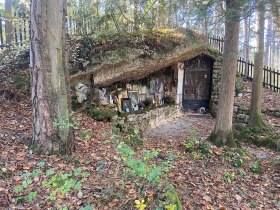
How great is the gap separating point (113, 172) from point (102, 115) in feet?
8.95

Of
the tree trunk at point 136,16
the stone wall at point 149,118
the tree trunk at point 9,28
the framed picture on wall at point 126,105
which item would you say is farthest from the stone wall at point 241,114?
the tree trunk at point 9,28

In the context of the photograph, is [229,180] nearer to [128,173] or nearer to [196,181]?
[196,181]

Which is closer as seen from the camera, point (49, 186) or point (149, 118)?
point (49, 186)

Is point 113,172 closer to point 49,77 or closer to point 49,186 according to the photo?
point 49,186

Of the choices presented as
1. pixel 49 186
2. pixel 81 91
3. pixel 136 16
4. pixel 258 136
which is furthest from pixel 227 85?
pixel 49 186

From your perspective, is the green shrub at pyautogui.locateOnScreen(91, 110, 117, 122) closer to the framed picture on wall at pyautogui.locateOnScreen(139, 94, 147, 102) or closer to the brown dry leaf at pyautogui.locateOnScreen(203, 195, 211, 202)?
the framed picture on wall at pyautogui.locateOnScreen(139, 94, 147, 102)

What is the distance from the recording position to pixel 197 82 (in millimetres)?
10906

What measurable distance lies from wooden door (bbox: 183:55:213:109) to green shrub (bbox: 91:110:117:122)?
541cm

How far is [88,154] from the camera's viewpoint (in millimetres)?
3893

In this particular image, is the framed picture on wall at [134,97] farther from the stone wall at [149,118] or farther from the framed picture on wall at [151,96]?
the framed picture on wall at [151,96]

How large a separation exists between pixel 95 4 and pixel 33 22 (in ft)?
14.4

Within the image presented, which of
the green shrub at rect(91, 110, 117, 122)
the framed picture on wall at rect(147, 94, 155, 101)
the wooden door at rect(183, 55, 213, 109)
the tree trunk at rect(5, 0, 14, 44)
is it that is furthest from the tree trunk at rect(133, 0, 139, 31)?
the wooden door at rect(183, 55, 213, 109)

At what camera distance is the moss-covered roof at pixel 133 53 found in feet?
20.8

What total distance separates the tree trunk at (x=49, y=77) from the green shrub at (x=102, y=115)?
2.17 metres
